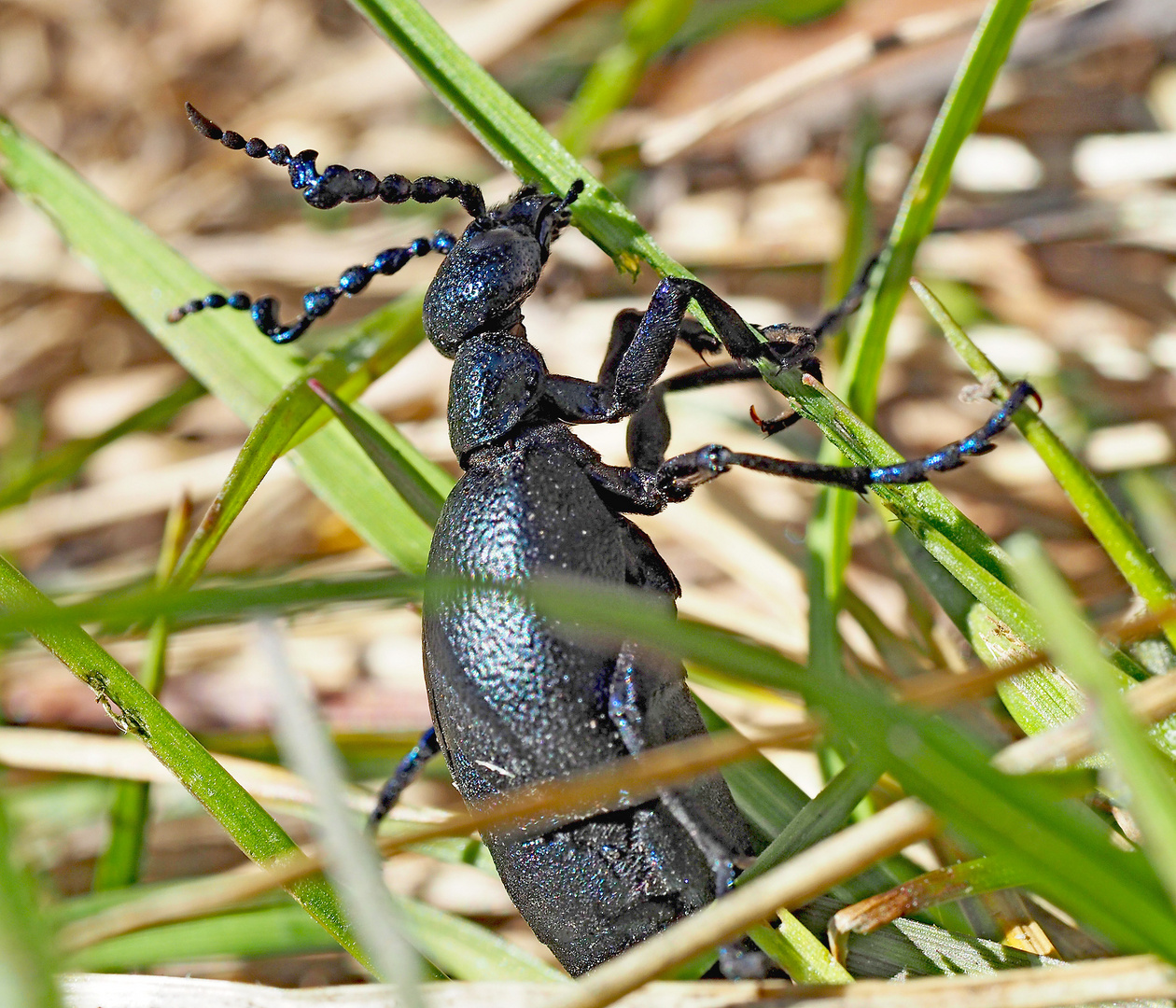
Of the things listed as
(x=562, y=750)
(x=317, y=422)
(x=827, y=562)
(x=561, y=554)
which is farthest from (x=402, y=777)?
(x=827, y=562)

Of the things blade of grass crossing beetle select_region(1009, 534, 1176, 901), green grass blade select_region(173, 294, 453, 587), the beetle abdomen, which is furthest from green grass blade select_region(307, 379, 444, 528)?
blade of grass crossing beetle select_region(1009, 534, 1176, 901)

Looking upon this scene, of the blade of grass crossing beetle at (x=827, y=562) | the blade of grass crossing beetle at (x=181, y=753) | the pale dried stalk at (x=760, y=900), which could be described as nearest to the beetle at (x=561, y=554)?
the blade of grass crossing beetle at (x=827, y=562)

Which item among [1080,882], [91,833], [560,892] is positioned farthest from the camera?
[91,833]

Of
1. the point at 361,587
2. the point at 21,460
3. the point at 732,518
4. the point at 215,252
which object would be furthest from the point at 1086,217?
the point at 21,460

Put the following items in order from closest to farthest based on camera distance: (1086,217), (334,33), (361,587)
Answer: (361,587), (1086,217), (334,33)

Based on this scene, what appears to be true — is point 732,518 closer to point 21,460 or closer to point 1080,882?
point 1080,882

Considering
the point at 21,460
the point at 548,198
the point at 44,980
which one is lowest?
the point at 44,980

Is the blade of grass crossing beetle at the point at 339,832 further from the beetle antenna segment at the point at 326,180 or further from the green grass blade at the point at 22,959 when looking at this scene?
the beetle antenna segment at the point at 326,180
